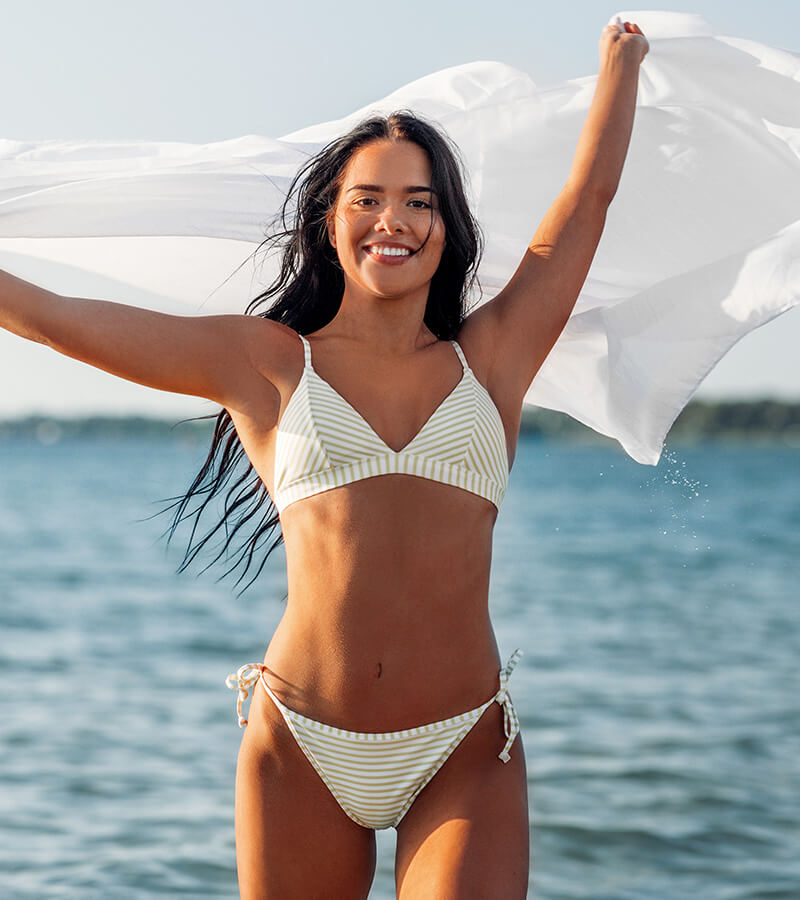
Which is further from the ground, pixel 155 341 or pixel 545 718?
pixel 155 341

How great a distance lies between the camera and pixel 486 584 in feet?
9.74

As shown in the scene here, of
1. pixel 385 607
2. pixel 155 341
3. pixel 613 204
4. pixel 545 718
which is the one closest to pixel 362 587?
pixel 385 607

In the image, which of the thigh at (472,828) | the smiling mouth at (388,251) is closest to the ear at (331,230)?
the smiling mouth at (388,251)

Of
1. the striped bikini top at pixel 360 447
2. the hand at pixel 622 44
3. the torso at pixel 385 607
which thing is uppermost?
the hand at pixel 622 44

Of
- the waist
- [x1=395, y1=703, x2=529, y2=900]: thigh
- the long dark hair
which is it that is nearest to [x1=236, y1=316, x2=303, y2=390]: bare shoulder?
the long dark hair

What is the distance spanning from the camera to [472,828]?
2.71 meters

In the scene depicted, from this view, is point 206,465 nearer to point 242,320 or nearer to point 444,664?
point 242,320

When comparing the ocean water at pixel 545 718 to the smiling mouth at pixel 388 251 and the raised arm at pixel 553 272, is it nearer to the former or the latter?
the raised arm at pixel 553 272

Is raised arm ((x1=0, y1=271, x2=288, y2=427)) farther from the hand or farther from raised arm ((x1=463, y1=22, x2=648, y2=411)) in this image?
the hand

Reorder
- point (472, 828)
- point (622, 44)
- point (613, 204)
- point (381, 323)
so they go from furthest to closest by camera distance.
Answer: point (613, 204)
point (622, 44)
point (381, 323)
point (472, 828)

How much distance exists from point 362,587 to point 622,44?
152 centimetres

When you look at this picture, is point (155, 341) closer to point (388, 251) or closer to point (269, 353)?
point (269, 353)

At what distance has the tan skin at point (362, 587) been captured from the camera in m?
2.78

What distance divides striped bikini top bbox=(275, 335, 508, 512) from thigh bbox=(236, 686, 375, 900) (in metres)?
0.50
